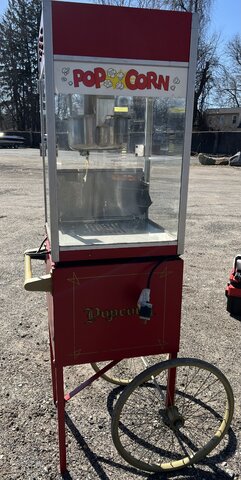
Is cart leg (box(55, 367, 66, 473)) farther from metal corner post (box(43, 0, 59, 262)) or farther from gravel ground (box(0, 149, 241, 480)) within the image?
metal corner post (box(43, 0, 59, 262))

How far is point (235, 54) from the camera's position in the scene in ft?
140

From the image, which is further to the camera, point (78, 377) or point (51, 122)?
point (78, 377)

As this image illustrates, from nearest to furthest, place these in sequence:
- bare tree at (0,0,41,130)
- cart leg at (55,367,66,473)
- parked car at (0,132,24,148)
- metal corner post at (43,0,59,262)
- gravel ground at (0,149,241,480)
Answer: metal corner post at (43,0,59,262) → cart leg at (55,367,66,473) → gravel ground at (0,149,241,480) → parked car at (0,132,24,148) → bare tree at (0,0,41,130)

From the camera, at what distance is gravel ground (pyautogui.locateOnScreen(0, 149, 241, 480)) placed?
222 cm

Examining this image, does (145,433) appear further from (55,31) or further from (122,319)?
(55,31)

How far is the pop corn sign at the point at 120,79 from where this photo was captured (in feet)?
5.67

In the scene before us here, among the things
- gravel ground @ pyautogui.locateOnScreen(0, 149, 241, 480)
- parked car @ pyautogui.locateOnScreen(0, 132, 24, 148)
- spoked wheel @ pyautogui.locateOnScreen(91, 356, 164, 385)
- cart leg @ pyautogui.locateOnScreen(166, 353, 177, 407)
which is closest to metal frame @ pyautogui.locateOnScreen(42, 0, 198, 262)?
cart leg @ pyautogui.locateOnScreen(166, 353, 177, 407)

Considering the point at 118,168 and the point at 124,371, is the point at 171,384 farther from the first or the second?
the point at 118,168

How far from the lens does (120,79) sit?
181 centimetres

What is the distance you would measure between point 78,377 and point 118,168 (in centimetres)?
158

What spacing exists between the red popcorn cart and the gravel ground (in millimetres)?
151

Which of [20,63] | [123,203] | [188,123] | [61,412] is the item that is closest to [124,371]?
[61,412]

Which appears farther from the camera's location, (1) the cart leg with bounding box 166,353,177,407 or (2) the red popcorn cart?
(1) the cart leg with bounding box 166,353,177,407

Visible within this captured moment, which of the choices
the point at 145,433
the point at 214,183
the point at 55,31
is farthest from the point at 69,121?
the point at 214,183
